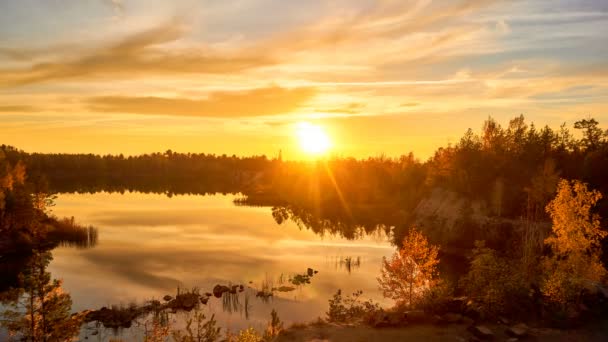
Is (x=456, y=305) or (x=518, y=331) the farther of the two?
(x=456, y=305)

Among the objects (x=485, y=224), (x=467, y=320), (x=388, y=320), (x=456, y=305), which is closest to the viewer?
(x=467, y=320)

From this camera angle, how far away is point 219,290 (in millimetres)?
45688

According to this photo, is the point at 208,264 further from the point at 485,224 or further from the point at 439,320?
the point at 485,224

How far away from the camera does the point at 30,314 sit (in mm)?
21938

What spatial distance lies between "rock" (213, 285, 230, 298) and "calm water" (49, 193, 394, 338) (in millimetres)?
1748

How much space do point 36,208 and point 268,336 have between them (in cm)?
6219

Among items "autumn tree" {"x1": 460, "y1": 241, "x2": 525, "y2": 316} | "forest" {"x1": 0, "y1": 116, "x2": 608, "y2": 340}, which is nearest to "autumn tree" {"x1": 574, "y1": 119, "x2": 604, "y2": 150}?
"forest" {"x1": 0, "y1": 116, "x2": 608, "y2": 340}

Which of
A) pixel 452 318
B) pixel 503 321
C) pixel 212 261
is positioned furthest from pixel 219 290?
pixel 503 321

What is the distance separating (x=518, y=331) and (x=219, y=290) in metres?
29.5

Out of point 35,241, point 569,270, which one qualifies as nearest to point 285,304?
point 569,270

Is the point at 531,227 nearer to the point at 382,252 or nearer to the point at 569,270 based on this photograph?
the point at 382,252

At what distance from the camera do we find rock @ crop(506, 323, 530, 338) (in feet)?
80.2

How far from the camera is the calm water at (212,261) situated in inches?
1739

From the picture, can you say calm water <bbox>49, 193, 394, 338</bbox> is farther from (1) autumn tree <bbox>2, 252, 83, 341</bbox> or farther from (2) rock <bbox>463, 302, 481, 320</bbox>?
(2) rock <bbox>463, 302, 481, 320</bbox>
